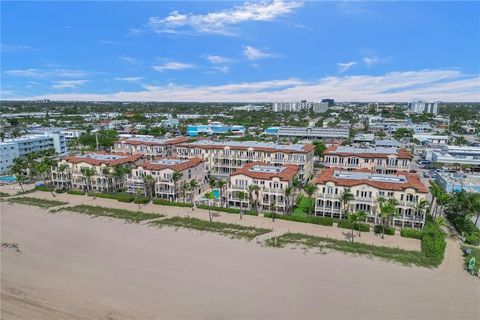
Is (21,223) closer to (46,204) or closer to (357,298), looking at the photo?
(46,204)

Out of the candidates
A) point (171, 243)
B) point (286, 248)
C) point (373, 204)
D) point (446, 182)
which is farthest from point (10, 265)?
point (446, 182)

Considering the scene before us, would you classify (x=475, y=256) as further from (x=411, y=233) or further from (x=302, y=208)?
(x=302, y=208)

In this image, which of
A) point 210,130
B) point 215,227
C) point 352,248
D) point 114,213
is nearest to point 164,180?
point 114,213

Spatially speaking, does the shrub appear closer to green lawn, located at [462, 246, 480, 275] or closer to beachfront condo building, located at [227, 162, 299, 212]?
Result: green lawn, located at [462, 246, 480, 275]

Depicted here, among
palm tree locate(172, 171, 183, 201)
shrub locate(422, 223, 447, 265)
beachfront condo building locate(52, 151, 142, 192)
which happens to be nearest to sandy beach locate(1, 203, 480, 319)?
shrub locate(422, 223, 447, 265)

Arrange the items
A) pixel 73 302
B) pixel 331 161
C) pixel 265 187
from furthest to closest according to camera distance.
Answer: pixel 331 161 → pixel 265 187 → pixel 73 302
